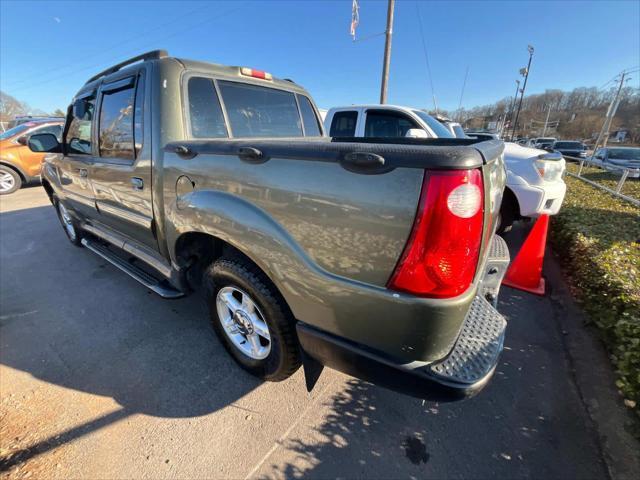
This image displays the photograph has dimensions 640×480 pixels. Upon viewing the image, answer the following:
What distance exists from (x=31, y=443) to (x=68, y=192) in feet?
9.82

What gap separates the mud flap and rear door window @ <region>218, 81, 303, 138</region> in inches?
66.2

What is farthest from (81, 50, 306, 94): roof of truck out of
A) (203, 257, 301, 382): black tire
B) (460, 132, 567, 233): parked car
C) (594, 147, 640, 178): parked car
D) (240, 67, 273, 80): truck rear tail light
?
(594, 147, 640, 178): parked car

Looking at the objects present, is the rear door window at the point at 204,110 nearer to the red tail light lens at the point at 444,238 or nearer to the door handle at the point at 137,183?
the door handle at the point at 137,183

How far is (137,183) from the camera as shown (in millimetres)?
2227

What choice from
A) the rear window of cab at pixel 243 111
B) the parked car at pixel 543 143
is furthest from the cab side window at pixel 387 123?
the parked car at pixel 543 143

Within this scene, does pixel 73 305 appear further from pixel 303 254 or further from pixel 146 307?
pixel 303 254

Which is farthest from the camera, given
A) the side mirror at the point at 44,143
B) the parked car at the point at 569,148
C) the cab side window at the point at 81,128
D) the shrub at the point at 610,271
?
the parked car at the point at 569,148

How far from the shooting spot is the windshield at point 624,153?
14.8 m

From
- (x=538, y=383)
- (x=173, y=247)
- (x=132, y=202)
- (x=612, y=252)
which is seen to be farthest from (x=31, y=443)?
(x=612, y=252)

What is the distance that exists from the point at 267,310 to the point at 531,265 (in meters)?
3.22

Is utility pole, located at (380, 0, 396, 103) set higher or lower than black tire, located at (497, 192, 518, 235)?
higher

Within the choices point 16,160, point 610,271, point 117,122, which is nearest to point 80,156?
point 117,122

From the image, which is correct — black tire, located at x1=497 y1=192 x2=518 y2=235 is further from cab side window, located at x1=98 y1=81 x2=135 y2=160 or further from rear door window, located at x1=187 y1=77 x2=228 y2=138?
cab side window, located at x1=98 y1=81 x2=135 y2=160

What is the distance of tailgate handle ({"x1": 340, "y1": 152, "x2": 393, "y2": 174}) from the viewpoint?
1.09 meters
